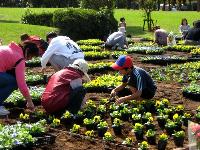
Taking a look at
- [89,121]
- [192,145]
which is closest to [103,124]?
[89,121]

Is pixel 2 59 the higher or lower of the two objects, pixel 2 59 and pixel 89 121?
the higher

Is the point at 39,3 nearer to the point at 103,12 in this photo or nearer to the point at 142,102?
the point at 103,12

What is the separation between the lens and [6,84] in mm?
9602

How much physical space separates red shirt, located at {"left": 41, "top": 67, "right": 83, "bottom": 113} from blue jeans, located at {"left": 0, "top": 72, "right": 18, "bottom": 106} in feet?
1.97

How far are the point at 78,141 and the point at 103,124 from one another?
549 millimetres

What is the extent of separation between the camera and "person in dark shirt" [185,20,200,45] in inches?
906

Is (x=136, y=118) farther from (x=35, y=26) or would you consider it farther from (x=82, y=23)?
(x=35, y=26)

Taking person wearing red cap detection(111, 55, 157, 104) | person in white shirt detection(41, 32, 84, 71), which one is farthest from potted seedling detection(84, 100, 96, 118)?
person in white shirt detection(41, 32, 84, 71)

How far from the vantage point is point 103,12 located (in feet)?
99.2

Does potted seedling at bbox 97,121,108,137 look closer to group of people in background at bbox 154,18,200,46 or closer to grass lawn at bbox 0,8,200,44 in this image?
group of people in background at bbox 154,18,200,46

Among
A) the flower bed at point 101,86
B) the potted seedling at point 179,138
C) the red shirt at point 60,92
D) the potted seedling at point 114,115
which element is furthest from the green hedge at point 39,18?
the potted seedling at point 179,138

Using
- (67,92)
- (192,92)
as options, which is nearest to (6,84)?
(67,92)

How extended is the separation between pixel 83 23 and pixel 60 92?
19.4 m

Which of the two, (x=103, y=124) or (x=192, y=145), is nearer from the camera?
(x=192, y=145)
